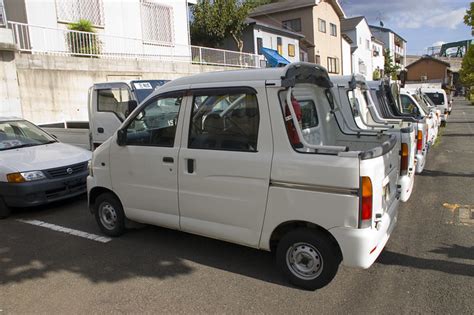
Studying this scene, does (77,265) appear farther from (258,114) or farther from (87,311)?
(258,114)

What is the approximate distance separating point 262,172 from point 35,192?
399 centimetres

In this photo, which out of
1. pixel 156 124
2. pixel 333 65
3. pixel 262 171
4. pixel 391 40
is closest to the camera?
pixel 262 171

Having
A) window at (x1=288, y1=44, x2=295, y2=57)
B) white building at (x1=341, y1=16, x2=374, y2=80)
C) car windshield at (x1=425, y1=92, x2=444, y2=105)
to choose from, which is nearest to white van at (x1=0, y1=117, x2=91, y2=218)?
car windshield at (x1=425, y1=92, x2=444, y2=105)

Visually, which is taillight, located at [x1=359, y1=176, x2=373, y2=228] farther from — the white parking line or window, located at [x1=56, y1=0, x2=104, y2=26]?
window, located at [x1=56, y1=0, x2=104, y2=26]

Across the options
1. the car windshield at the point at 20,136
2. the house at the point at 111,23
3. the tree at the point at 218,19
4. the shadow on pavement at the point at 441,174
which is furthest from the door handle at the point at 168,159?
the tree at the point at 218,19

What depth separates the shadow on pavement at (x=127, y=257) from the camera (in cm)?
406

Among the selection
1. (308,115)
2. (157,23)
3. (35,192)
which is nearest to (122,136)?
(308,115)

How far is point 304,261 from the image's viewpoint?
361 cm

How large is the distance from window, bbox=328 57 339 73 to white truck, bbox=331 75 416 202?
30.5 metres

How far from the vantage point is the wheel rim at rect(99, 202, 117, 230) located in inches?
196

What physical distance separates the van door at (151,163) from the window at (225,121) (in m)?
0.23

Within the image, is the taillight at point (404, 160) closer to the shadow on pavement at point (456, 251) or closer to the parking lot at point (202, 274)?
the parking lot at point (202, 274)

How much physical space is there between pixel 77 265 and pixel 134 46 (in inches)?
523

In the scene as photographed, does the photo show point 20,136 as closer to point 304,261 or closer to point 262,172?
point 262,172
